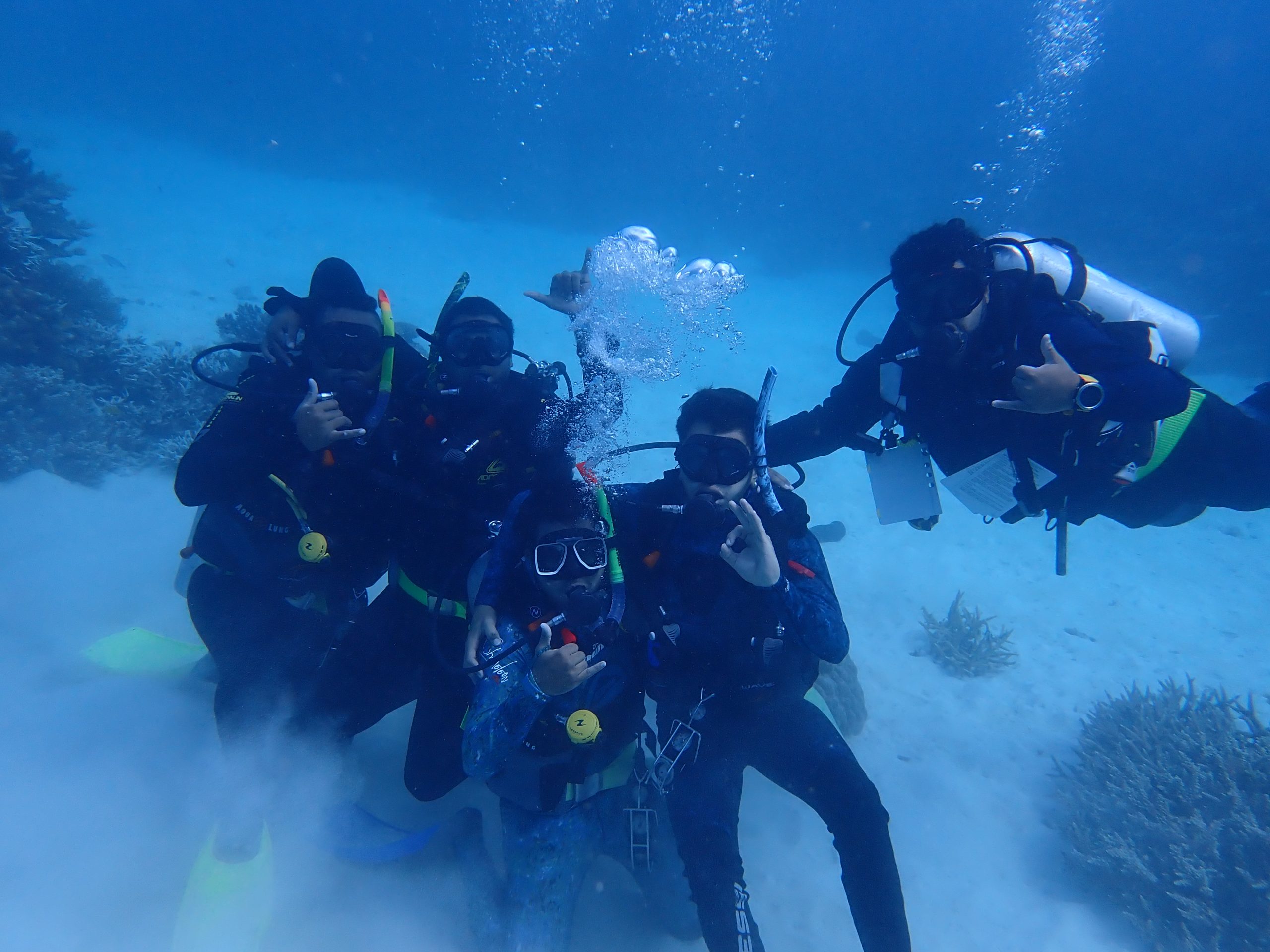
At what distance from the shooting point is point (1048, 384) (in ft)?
10.1

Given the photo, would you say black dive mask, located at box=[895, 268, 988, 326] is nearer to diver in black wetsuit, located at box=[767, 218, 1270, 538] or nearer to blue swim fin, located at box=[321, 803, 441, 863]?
diver in black wetsuit, located at box=[767, 218, 1270, 538]

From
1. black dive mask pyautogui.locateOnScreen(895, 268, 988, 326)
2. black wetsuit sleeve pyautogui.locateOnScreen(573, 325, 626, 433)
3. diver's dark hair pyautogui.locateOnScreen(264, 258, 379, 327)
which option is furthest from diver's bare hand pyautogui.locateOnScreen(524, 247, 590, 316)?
black dive mask pyautogui.locateOnScreen(895, 268, 988, 326)

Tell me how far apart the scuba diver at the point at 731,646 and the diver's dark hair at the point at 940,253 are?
1.33 m

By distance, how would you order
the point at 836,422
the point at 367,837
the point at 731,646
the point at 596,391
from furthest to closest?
the point at 596,391
the point at 836,422
the point at 367,837
the point at 731,646

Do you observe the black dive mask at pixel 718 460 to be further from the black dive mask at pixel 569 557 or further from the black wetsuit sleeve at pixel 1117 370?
the black wetsuit sleeve at pixel 1117 370

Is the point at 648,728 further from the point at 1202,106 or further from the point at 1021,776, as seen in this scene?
the point at 1202,106

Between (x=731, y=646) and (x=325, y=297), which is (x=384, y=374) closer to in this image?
(x=325, y=297)

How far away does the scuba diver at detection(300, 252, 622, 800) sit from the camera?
4.08m

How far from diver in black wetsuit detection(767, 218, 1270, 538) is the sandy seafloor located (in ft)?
11.2

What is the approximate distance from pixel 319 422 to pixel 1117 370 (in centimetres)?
493

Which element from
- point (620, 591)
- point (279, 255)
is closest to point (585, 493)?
point (620, 591)

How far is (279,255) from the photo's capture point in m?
24.5

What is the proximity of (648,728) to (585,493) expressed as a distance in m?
1.84

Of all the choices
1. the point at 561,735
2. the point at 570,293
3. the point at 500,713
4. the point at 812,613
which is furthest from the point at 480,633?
the point at 570,293
